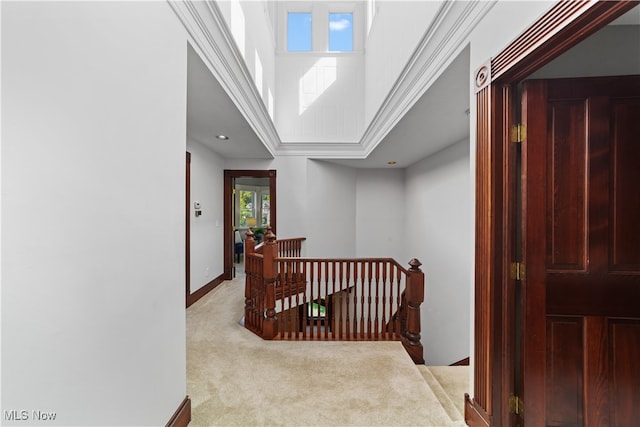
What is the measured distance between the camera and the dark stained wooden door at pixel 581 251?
1.23 meters

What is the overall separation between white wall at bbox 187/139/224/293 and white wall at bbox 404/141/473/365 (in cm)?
380

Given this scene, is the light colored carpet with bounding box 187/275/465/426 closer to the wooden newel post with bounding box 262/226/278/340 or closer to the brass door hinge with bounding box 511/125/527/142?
the wooden newel post with bounding box 262/226/278/340

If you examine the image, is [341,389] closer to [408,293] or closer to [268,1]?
[408,293]

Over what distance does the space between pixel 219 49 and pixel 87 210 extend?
1611mm

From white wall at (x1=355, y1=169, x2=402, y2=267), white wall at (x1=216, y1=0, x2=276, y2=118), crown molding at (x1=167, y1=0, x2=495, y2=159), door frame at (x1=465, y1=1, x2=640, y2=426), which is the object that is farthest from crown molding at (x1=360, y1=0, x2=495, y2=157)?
white wall at (x1=355, y1=169, x2=402, y2=267)

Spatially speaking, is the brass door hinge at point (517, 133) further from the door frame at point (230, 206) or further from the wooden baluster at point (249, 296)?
the door frame at point (230, 206)

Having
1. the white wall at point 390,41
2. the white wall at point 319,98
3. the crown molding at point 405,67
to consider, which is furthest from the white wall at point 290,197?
the white wall at point 390,41

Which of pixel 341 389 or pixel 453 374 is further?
pixel 453 374

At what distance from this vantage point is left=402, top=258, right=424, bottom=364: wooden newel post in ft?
Answer: 8.39

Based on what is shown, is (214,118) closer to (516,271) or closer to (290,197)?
(290,197)

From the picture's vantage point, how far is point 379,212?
6.02 meters

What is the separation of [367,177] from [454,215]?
251 centimetres

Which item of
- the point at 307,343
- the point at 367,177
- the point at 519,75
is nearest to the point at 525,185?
the point at 519,75

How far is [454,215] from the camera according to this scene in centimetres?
382
